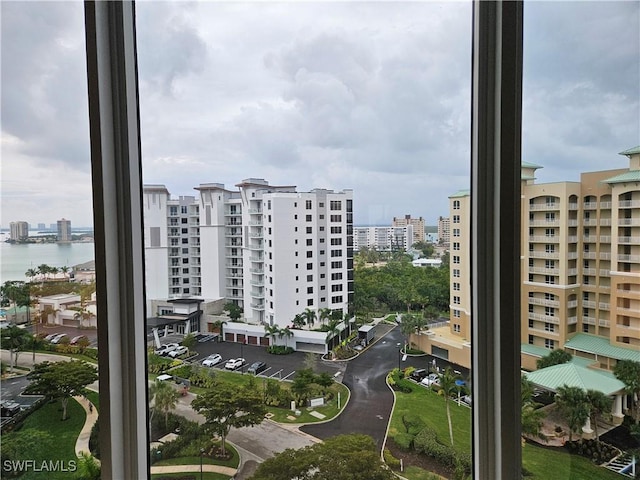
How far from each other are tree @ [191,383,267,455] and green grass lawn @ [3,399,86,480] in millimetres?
393

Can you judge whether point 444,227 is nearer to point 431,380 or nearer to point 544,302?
point 544,302

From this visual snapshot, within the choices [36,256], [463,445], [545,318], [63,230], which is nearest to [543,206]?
[545,318]

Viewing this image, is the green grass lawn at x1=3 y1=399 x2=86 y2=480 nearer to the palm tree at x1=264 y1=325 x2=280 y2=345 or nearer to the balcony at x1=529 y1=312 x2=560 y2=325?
the palm tree at x1=264 y1=325 x2=280 y2=345

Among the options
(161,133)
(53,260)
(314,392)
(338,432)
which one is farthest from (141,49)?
(338,432)

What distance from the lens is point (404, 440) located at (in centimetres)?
115

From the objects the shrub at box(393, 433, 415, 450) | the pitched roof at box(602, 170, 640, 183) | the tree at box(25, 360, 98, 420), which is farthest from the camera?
the tree at box(25, 360, 98, 420)

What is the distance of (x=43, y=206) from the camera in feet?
4.15

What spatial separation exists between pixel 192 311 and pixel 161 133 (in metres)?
0.56

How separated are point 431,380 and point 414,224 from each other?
0.47 metres

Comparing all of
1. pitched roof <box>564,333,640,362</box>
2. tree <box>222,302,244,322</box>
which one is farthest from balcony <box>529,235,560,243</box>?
tree <box>222,302,244,322</box>

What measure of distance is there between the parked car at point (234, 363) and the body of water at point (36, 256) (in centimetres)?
53

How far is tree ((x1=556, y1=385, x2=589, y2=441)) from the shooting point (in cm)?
108

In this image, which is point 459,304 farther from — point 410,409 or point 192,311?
point 192,311

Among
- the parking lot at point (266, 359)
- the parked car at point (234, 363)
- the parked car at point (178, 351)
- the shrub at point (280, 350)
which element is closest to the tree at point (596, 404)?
the parking lot at point (266, 359)
